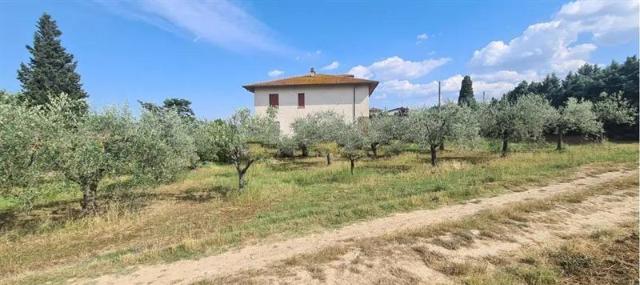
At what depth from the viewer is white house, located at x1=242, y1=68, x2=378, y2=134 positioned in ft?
125

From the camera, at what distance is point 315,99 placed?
38.2 meters

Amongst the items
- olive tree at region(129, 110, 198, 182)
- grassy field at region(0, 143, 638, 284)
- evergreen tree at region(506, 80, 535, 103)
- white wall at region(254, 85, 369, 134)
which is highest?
evergreen tree at region(506, 80, 535, 103)

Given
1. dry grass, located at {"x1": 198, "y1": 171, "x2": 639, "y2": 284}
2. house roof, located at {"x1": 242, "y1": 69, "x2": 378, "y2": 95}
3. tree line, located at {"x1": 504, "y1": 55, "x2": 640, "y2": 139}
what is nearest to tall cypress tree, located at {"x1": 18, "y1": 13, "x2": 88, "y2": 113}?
house roof, located at {"x1": 242, "y1": 69, "x2": 378, "y2": 95}

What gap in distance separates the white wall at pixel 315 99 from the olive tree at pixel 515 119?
48.8 feet

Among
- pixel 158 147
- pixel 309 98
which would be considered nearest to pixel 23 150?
pixel 158 147

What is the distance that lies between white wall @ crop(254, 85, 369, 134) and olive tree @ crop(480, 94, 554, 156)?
14.9m

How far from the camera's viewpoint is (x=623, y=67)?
1559 inches

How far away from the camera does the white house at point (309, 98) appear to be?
1496 inches

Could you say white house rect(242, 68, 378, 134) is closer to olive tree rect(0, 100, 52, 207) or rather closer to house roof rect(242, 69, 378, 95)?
house roof rect(242, 69, 378, 95)

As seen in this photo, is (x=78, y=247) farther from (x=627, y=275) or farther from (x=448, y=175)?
(x=448, y=175)

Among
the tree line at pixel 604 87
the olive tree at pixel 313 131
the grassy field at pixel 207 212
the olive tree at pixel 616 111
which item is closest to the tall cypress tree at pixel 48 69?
the olive tree at pixel 313 131

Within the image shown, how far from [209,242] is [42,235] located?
222 inches

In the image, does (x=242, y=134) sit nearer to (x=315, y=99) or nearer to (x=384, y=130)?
(x=384, y=130)

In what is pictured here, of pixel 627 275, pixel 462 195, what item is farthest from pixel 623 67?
pixel 627 275
